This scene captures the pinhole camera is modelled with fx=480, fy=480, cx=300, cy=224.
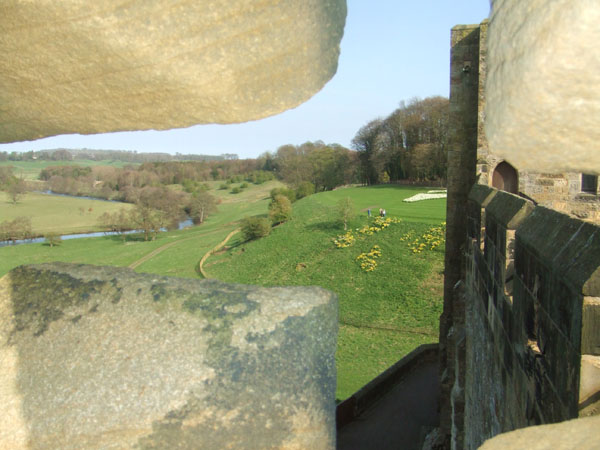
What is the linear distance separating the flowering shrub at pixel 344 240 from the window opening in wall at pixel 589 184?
22.1m

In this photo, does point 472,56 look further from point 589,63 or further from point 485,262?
point 589,63

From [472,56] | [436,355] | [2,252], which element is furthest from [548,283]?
[2,252]

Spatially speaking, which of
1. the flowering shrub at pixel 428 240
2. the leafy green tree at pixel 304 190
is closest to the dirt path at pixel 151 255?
the leafy green tree at pixel 304 190

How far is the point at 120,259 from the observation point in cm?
4144

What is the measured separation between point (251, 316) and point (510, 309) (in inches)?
106

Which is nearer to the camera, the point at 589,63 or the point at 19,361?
the point at 589,63

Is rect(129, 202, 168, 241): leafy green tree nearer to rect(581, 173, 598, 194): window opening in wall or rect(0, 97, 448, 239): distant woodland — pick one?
rect(0, 97, 448, 239): distant woodland

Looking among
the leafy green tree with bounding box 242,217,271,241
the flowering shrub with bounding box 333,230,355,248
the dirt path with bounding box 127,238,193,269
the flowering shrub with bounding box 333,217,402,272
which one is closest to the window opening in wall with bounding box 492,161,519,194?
the flowering shrub with bounding box 333,217,402,272

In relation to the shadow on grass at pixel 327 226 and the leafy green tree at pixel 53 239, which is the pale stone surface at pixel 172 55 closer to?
the shadow on grass at pixel 327 226

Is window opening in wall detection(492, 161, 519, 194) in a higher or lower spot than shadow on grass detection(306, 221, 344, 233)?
higher

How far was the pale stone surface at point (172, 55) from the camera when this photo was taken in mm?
1041

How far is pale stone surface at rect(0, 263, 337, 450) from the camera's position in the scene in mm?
1425

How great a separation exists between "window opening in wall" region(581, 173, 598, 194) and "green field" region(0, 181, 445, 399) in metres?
9.66

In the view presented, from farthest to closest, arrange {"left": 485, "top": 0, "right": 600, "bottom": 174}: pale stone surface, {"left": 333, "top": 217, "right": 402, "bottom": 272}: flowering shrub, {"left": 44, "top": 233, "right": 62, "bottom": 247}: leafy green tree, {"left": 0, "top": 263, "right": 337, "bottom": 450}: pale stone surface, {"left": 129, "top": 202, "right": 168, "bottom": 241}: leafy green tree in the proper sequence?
1. {"left": 129, "top": 202, "right": 168, "bottom": 241}: leafy green tree
2. {"left": 44, "top": 233, "right": 62, "bottom": 247}: leafy green tree
3. {"left": 333, "top": 217, "right": 402, "bottom": 272}: flowering shrub
4. {"left": 0, "top": 263, "right": 337, "bottom": 450}: pale stone surface
5. {"left": 485, "top": 0, "right": 600, "bottom": 174}: pale stone surface
